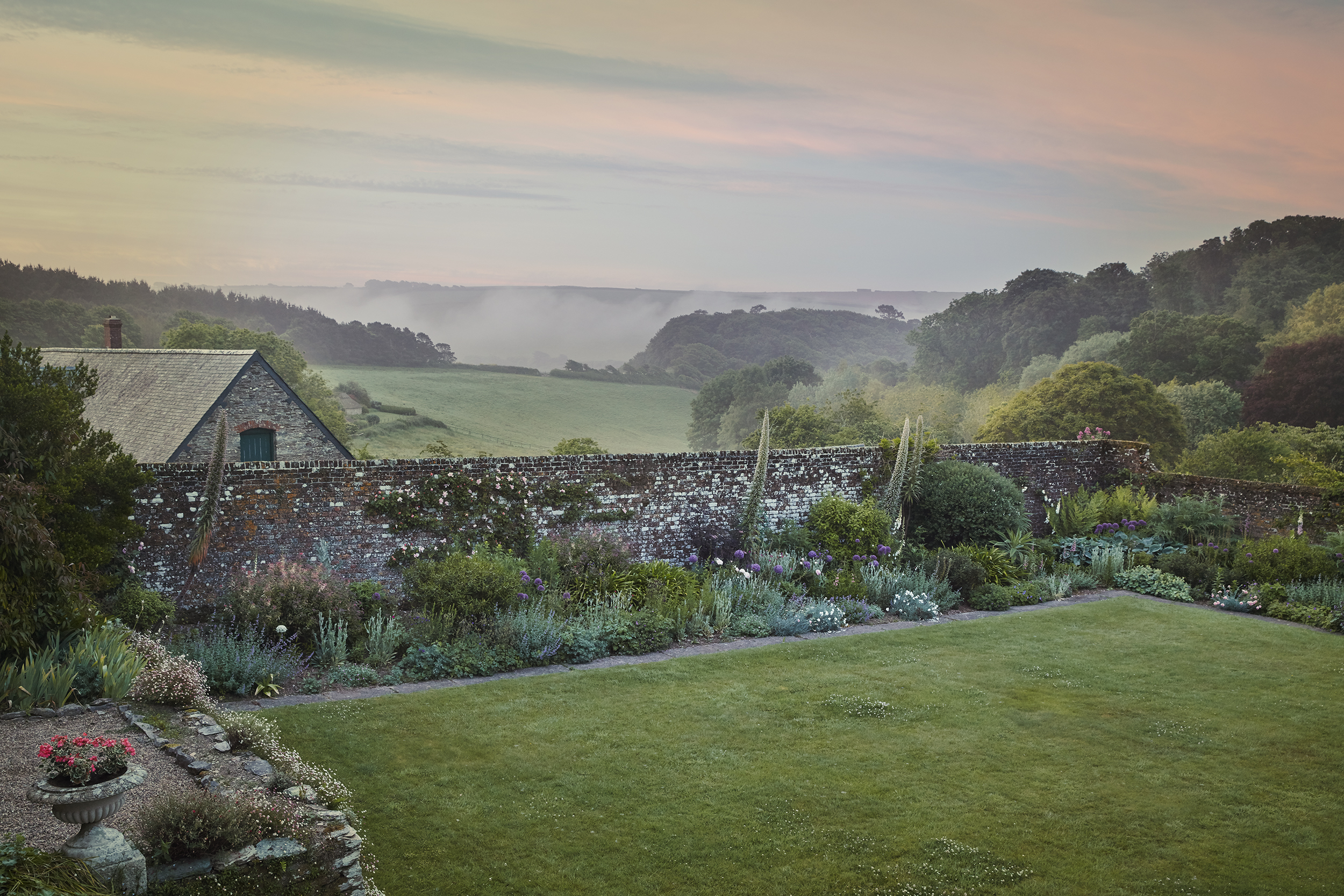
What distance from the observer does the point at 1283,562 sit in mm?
11898

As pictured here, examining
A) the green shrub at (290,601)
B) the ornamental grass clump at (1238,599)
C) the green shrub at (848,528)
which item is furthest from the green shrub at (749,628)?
the ornamental grass clump at (1238,599)

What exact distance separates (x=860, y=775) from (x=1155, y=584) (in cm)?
829

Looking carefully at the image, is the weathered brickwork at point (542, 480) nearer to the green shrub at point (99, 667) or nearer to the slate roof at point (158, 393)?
the green shrub at point (99, 667)

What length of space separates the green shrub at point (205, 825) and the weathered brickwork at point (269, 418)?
13.1 m

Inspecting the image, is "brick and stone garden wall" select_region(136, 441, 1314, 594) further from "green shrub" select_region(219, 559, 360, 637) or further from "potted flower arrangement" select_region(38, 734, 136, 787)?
"potted flower arrangement" select_region(38, 734, 136, 787)

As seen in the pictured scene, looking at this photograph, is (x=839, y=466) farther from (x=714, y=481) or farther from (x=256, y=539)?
(x=256, y=539)

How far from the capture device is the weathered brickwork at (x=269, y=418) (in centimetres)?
1753

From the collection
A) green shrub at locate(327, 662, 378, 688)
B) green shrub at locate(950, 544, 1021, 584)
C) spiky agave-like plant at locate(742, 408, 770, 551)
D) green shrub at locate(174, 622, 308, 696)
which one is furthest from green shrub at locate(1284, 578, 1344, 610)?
green shrub at locate(174, 622, 308, 696)

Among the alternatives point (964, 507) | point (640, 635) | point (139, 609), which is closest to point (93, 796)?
point (139, 609)

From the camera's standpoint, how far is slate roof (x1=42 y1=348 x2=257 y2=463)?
16.7m

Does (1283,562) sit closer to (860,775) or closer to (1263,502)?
(1263,502)

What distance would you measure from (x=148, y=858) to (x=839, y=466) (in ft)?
35.2

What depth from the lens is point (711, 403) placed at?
50188 mm

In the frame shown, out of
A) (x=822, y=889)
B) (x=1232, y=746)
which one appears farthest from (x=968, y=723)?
(x=822, y=889)
